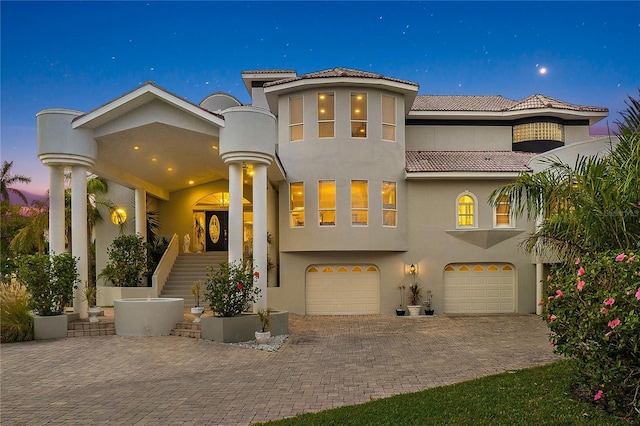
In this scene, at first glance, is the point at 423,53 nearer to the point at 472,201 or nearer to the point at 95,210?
the point at 472,201

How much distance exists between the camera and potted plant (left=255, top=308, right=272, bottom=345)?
11523mm

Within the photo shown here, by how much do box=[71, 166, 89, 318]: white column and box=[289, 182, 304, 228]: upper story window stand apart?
6961mm

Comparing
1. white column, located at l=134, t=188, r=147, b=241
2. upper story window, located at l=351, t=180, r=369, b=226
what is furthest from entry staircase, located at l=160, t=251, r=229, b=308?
upper story window, located at l=351, t=180, r=369, b=226

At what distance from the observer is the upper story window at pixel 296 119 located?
17734 millimetres

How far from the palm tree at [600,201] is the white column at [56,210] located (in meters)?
11.7

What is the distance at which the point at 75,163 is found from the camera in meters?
13.2

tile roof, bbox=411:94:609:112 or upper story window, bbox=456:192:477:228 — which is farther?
tile roof, bbox=411:94:609:112

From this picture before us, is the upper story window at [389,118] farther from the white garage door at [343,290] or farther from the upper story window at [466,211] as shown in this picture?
the white garage door at [343,290]

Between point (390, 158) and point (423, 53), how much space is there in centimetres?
748

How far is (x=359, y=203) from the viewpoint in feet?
57.3

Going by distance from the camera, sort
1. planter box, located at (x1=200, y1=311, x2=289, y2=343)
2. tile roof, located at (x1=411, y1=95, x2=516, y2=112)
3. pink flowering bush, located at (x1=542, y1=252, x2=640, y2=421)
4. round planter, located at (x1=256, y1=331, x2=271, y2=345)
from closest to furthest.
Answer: pink flowering bush, located at (x1=542, y1=252, x2=640, y2=421)
round planter, located at (x1=256, y1=331, x2=271, y2=345)
planter box, located at (x1=200, y1=311, x2=289, y2=343)
tile roof, located at (x1=411, y1=95, x2=516, y2=112)

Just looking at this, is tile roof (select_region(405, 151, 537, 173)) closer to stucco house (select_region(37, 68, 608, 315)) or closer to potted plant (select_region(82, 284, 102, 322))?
stucco house (select_region(37, 68, 608, 315))

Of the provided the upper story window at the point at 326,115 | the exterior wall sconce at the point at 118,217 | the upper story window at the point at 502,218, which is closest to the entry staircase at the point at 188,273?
the exterior wall sconce at the point at 118,217

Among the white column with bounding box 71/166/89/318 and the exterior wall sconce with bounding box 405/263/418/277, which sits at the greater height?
the white column with bounding box 71/166/89/318
